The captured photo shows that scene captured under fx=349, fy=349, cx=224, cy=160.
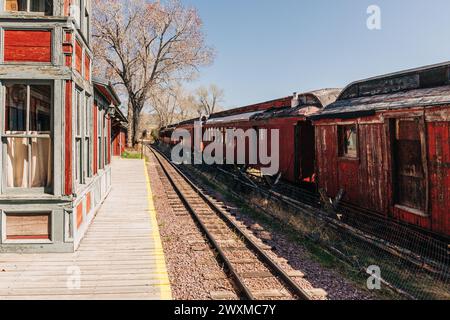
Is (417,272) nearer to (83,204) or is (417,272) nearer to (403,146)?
(403,146)

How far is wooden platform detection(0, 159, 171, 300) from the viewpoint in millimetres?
4891

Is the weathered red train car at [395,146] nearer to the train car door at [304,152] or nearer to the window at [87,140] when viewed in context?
the train car door at [304,152]

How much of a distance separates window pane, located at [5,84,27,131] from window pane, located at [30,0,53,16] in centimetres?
146

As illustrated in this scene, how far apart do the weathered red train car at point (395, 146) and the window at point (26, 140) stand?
21.5 ft

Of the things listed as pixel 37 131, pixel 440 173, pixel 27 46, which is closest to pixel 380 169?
pixel 440 173

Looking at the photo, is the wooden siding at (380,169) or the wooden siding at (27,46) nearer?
the wooden siding at (380,169)

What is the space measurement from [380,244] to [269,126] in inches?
273

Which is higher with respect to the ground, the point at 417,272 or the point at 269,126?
the point at 269,126

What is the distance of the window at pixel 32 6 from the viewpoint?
6.31m

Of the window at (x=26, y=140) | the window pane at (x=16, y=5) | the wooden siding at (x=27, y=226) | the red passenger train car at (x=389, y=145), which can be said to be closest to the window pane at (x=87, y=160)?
the window at (x=26, y=140)

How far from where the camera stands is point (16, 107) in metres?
6.46

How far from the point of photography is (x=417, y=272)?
19.1ft

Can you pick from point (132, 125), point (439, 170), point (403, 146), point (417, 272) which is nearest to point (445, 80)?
point (403, 146)

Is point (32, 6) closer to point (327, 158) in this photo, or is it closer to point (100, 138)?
point (100, 138)
